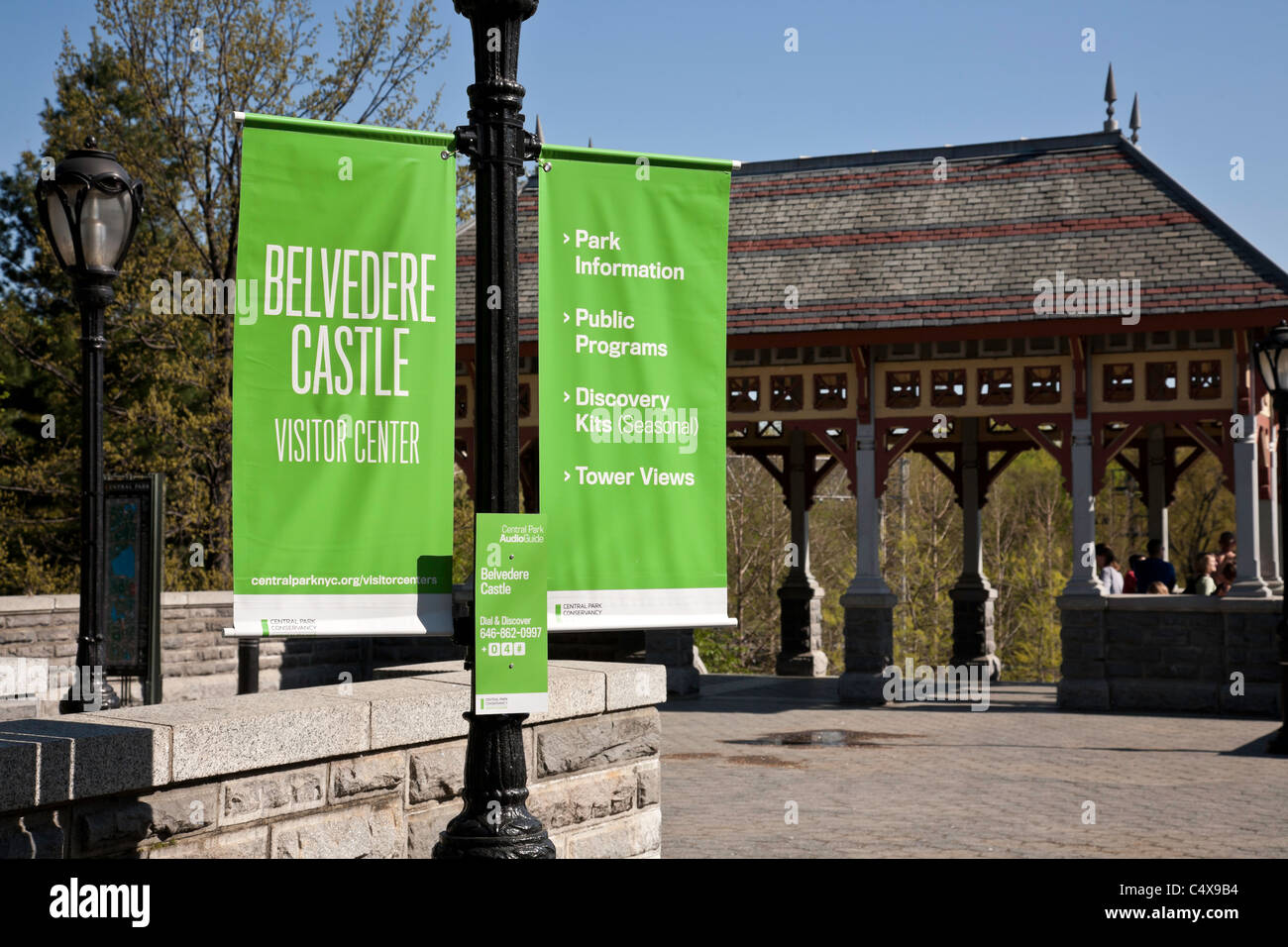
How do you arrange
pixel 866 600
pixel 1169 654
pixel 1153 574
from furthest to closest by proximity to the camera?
pixel 866 600, pixel 1153 574, pixel 1169 654

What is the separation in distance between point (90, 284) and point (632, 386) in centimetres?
380

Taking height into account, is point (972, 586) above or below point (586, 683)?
below

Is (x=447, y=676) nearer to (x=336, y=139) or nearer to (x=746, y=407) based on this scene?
(x=336, y=139)

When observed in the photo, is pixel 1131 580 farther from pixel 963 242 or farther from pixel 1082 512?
pixel 963 242

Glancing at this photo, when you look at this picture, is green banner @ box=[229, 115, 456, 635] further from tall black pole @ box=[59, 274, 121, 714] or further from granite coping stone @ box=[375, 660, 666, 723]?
tall black pole @ box=[59, 274, 121, 714]

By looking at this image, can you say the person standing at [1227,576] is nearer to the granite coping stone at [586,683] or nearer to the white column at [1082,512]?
the white column at [1082,512]

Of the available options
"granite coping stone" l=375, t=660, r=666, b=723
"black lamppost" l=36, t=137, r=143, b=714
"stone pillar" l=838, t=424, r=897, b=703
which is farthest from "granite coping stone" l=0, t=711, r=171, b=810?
"stone pillar" l=838, t=424, r=897, b=703

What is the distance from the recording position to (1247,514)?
18.0m

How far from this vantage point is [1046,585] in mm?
50219

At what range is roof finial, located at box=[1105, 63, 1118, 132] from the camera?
71.2 feet

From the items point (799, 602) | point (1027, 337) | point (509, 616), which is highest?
point (1027, 337)

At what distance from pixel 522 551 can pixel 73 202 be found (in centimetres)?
461

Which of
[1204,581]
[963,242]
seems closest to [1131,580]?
[1204,581]
